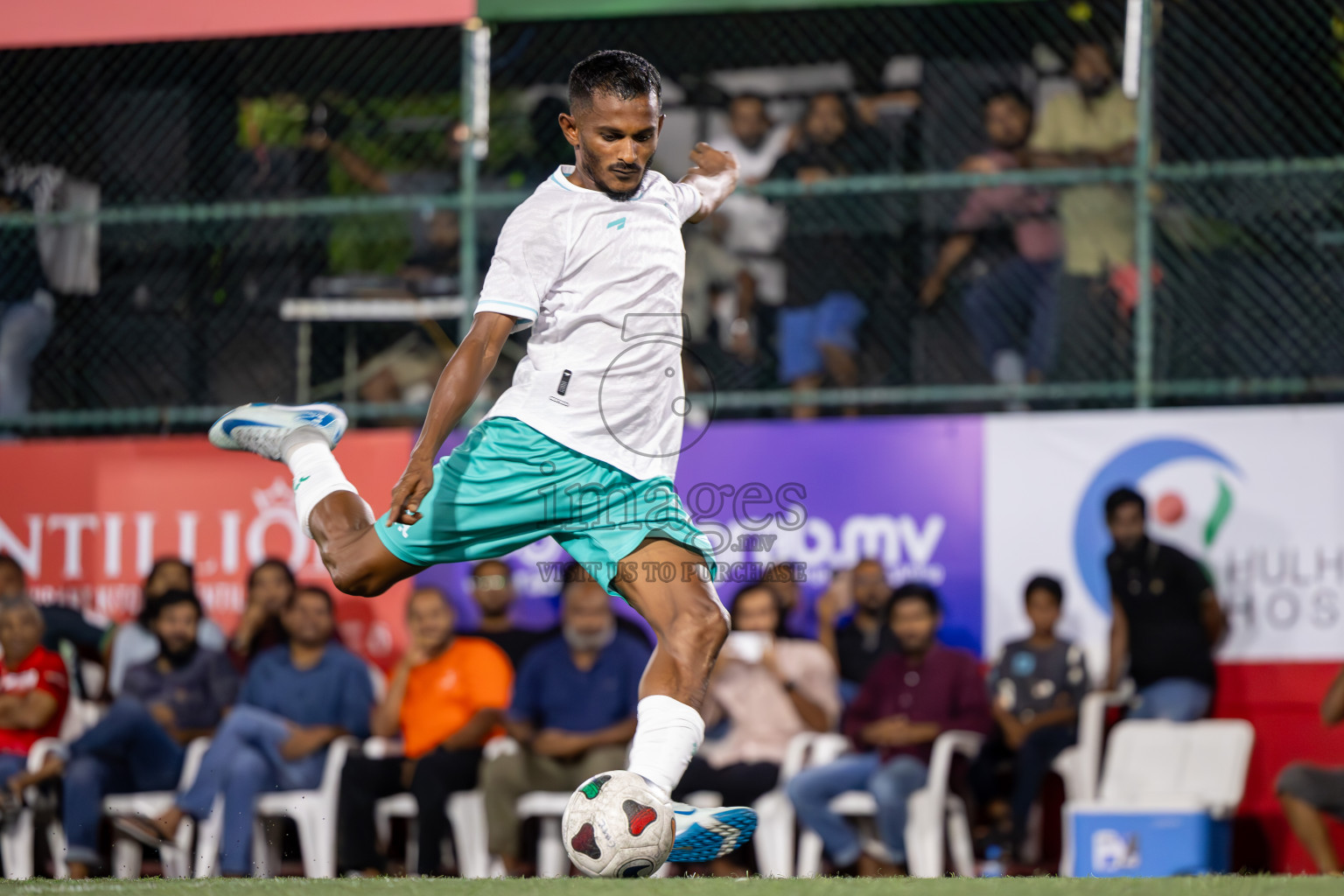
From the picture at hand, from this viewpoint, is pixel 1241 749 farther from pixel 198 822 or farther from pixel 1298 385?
pixel 198 822

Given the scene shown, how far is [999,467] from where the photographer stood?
918 cm

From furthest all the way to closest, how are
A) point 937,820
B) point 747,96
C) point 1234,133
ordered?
point 747,96 → point 1234,133 → point 937,820

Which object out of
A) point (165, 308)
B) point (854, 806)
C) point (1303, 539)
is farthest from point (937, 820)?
point (165, 308)

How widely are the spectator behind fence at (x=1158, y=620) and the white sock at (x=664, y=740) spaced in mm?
4741

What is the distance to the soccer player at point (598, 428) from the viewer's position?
15.4 feet

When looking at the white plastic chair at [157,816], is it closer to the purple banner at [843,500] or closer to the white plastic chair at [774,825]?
the purple banner at [843,500]

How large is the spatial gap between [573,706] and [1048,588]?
2.59 meters

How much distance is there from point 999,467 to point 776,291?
158 cm

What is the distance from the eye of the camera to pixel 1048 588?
8977 millimetres

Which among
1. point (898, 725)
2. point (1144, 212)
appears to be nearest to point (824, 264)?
point (1144, 212)

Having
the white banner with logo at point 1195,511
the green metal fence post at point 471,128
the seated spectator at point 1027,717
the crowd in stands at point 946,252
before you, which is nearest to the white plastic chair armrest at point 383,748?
the green metal fence post at point 471,128

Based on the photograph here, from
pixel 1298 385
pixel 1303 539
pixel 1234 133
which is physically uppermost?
pixel 1234 133

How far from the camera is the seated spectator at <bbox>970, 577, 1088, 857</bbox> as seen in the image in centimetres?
854

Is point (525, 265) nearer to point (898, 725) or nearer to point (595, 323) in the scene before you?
point (595, 323)
